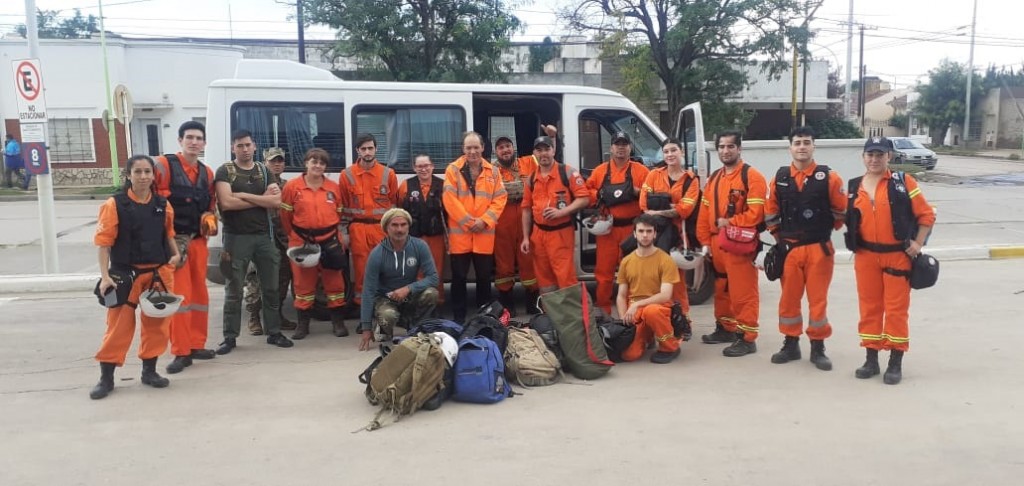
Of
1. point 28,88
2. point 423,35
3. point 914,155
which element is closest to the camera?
point 28,88

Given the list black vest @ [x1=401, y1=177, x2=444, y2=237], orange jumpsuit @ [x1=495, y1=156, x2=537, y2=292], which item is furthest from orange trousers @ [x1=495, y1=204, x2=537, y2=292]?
black vest @ [x1=401, y1=177, x2=444, y2=237]

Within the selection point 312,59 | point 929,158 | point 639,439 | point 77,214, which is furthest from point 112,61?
point 929,158

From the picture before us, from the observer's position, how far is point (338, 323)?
667 centimetres

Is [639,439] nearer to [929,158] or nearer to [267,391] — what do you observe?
[267,391]

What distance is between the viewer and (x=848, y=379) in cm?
524

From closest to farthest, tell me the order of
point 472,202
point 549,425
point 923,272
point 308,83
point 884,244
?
point 549,425 < point 923,272 < point 884,244 < point 472,202 < point 308,83

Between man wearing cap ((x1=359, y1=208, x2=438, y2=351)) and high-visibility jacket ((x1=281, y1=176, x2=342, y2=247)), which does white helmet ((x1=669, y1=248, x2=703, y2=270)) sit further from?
high-visibility jacket ((x1=281, y1=176, x2=342, y2=247))

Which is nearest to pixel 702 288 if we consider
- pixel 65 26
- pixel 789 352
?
pixel 789 352

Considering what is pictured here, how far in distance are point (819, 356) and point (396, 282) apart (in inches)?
127

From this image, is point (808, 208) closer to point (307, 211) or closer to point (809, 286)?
point (809, 286)

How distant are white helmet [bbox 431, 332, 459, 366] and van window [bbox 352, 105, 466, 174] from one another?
2.45 m

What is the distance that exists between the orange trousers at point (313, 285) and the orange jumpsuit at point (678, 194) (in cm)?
267

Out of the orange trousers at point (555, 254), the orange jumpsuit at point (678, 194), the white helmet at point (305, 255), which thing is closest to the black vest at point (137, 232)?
the white helmet at point (305, 255)

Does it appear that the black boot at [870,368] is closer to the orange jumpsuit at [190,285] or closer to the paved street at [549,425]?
the paved street at [549,425]
